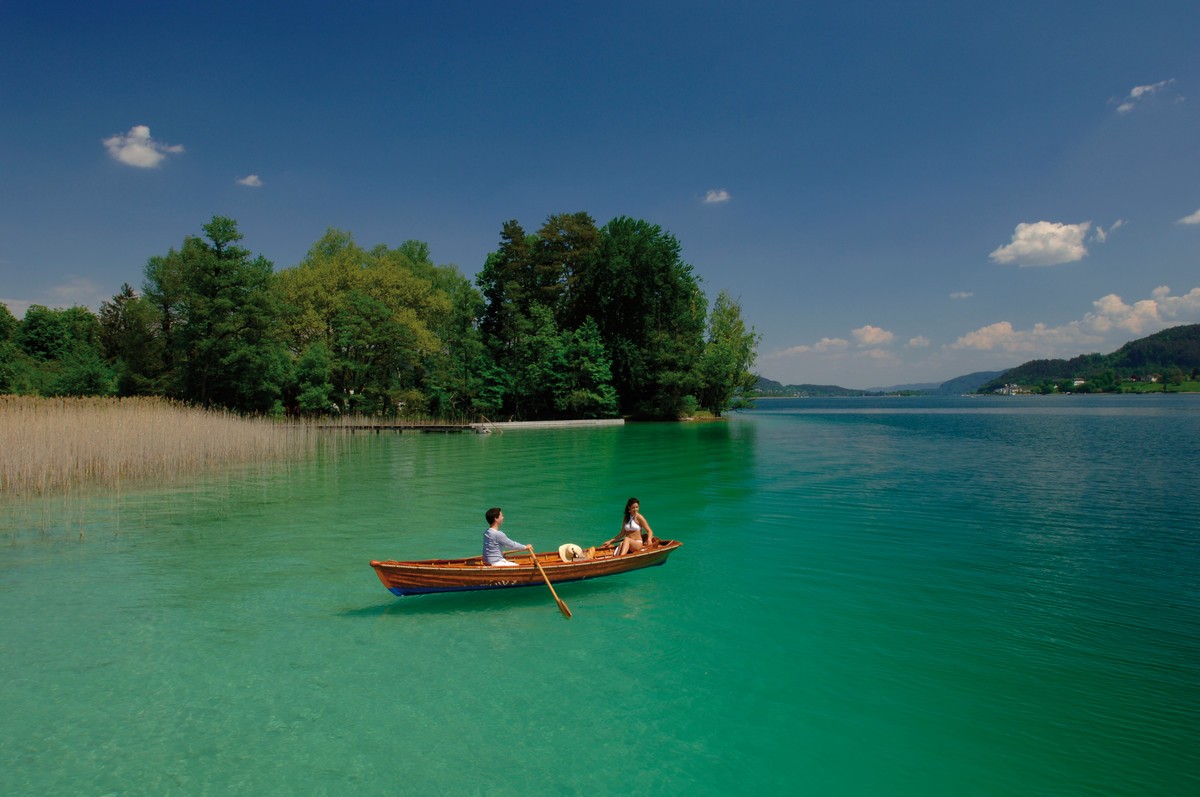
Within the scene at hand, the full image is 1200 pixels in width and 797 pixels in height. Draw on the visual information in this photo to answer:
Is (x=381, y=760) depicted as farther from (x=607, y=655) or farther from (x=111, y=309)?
(x=111, y=309)

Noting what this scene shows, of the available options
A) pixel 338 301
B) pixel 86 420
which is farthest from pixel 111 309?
pixel 86 420

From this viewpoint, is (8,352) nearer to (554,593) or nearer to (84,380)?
(84,380)

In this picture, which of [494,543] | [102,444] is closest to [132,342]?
[102,444]

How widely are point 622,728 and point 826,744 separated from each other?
200 centimetres

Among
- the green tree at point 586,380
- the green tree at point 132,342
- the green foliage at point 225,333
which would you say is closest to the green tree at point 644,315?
the green tree at point 586,380

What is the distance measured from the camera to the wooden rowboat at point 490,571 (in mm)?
8891

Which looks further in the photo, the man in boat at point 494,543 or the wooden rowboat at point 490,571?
the man in boat at point 494,543

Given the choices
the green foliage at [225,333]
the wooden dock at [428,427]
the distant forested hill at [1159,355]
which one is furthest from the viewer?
the distant forested hill at [1159,355]

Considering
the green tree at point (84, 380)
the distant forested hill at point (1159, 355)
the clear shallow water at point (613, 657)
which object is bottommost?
the clear shallow water at point (613, 657)

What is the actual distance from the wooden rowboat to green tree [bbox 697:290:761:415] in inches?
1822

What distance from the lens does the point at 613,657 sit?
795 centimetres

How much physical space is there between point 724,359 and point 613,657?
5359 centimetres

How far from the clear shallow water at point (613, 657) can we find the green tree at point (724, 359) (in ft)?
141

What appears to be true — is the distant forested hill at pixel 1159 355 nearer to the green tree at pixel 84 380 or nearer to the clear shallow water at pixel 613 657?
the clear shallow water at pixel 613 657
